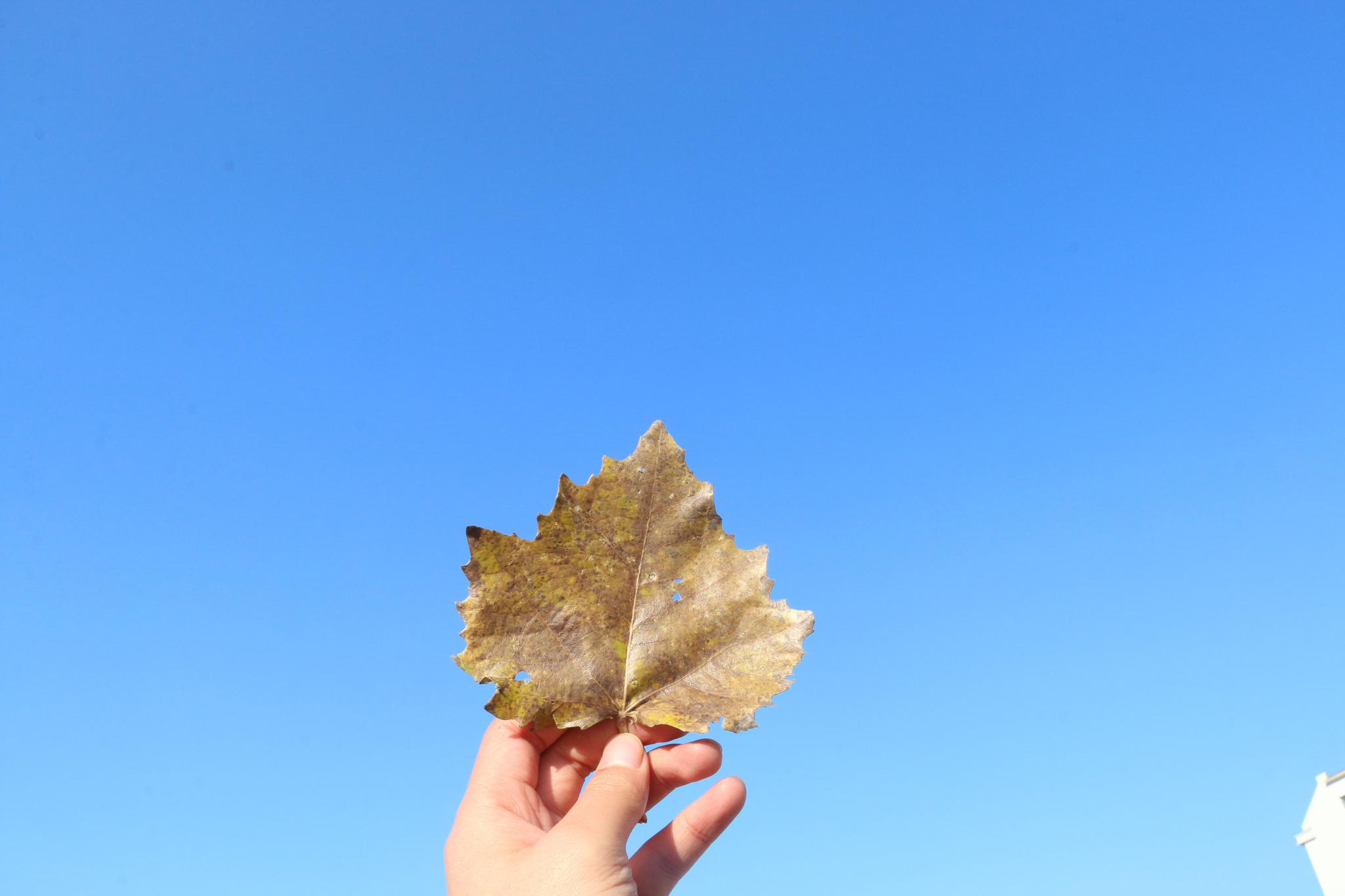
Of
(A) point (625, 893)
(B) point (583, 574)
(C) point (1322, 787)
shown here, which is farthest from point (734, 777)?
(C) point (1322, 787)

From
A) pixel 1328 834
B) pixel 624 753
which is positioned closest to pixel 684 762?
pixel 624 753

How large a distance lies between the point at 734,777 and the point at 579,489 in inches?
60.8

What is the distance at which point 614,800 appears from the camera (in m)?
4.02

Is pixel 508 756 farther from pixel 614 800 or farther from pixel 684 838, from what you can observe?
pixel 684 838

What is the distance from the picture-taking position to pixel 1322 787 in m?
41.2

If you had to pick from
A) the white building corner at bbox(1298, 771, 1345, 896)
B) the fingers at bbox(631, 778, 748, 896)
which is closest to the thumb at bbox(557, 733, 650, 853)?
the fingers at bbox(631, 778, 748, 896)

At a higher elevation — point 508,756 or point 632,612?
point 632,612

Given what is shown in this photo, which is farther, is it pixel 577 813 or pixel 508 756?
pixel 508 756

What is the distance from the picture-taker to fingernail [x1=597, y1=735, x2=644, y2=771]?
13.9ft

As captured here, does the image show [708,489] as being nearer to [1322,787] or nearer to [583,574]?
[583,574]

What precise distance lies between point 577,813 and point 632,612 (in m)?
0.90

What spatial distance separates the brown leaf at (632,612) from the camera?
4.28m

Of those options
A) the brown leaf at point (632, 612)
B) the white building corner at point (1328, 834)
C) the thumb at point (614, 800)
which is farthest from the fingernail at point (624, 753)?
the white building corner at point (1328, 834)

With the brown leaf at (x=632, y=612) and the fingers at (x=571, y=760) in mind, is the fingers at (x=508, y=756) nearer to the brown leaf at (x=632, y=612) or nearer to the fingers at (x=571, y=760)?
the fingers at (x=571, y=760)
